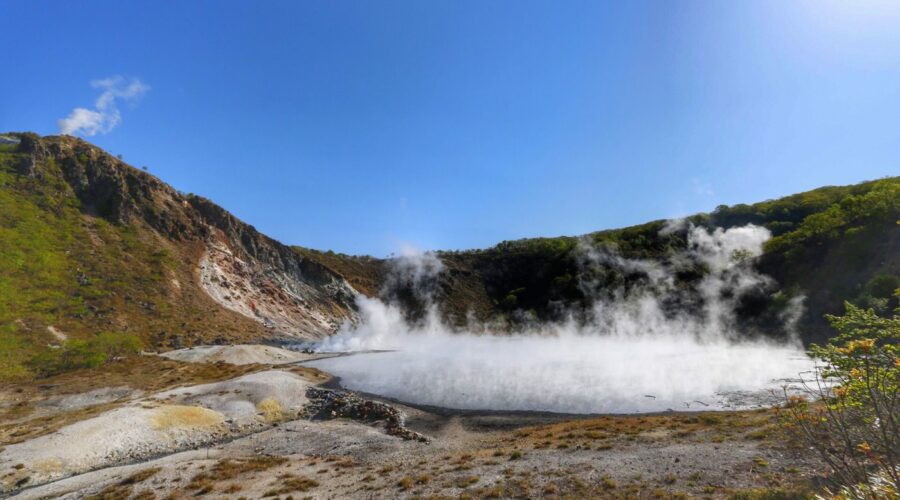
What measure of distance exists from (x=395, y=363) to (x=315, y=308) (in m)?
42.7

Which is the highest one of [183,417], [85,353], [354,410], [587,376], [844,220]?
[844,220]

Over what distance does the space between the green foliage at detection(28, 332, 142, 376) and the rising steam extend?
22764mm

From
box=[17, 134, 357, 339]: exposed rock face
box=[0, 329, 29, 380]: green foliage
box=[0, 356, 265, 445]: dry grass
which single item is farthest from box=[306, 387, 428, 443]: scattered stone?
box=[17, 134, 357, 339]: exposed rock face

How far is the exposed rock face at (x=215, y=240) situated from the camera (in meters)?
73.9

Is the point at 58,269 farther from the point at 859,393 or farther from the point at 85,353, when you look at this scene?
the point at 859,393

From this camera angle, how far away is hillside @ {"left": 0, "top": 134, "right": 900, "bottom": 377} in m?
51.2

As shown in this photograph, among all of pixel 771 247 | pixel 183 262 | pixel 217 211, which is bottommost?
pixel 771 247

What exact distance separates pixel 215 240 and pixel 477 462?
8249cm

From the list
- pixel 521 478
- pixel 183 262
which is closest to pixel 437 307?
pixel 183 262

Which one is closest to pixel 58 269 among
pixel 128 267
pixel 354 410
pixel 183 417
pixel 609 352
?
pixel 128 267

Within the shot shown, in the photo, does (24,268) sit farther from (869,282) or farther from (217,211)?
(869,282)

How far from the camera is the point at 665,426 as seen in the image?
1005 inches

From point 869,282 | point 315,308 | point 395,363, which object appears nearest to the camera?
point 869,282

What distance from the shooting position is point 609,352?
182 ft
